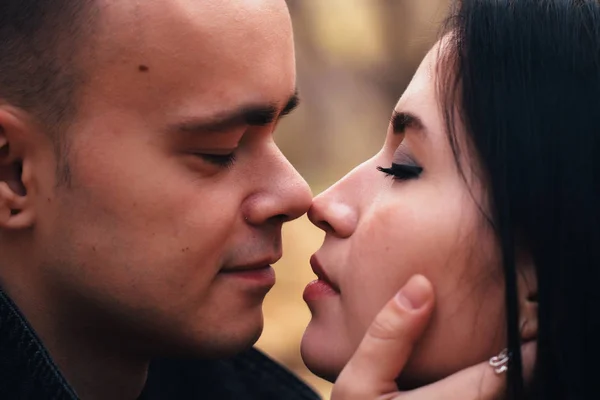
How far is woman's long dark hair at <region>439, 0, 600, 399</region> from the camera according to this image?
1544mm

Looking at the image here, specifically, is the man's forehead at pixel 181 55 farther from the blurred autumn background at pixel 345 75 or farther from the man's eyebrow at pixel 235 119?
the blurred autumn background at pixel 345 75

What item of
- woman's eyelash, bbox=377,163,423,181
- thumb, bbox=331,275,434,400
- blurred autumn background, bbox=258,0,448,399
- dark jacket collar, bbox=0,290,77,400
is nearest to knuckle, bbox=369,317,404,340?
thumb, bbox=331,275,434,400

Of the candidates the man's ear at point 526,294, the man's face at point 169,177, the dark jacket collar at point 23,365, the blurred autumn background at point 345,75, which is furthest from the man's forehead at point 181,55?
the blurred autumn background at point 345,75

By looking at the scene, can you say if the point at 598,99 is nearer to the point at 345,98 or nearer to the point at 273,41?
the point at 273,41

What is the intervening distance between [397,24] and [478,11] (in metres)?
5.14

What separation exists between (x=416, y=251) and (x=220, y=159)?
1.42ft

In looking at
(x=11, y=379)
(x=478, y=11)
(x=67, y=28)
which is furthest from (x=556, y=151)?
(x=11, y=379)

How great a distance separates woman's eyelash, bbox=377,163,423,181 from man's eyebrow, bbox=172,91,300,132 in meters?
0.25

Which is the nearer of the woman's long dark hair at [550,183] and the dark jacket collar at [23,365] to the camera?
the woman's long dark hair at [550,183]

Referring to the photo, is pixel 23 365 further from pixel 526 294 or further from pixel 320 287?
pixel 526 294

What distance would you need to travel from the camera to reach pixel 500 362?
5.16ft

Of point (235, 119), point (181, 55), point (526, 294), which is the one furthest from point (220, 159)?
point (526, 294)

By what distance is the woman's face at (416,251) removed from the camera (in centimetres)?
162

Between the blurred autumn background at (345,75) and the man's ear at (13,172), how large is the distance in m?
4.10
